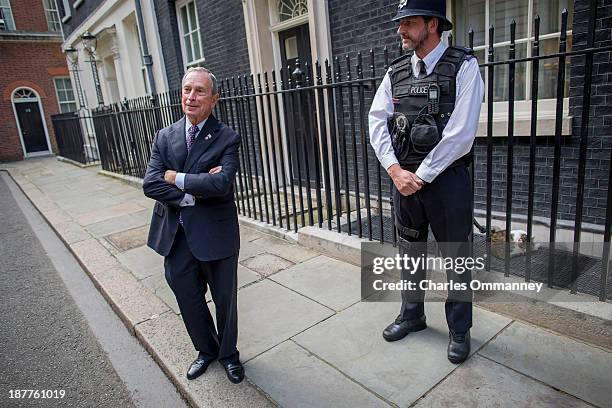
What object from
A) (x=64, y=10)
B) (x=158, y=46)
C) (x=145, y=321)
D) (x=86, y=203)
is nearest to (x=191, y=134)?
(x=145, y=321)

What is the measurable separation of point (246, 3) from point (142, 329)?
18.7 ft

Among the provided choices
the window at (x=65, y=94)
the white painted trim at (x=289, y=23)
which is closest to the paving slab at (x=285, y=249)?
the white painted trim at (x=289, y=23)

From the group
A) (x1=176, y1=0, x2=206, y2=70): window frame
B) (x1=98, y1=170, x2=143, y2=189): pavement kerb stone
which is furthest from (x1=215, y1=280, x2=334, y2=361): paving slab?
(x1=176, y1=0, x2=206, y2=70): window frame

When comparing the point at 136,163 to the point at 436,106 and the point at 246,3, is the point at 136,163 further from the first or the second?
the point at 436,106

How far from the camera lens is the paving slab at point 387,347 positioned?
7.72 ft

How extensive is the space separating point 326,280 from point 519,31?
9.96 ft

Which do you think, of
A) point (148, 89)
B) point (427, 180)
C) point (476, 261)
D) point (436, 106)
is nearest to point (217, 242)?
point (427, 180)

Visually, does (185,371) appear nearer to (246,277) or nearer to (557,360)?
(246,277)

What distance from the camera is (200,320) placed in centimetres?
255

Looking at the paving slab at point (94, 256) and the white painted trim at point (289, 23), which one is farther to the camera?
the white painted trim at point (289, 23)

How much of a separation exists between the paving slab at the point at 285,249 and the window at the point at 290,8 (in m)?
3.66

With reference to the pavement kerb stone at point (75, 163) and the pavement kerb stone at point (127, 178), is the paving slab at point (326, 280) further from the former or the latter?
the pavement kerb stone at point (75, 163)

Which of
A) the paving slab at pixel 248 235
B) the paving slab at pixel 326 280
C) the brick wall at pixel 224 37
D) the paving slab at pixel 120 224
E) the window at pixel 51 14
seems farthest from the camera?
the window at pixel 51 14

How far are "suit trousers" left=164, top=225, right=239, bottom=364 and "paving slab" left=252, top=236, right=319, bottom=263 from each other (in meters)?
1.72
